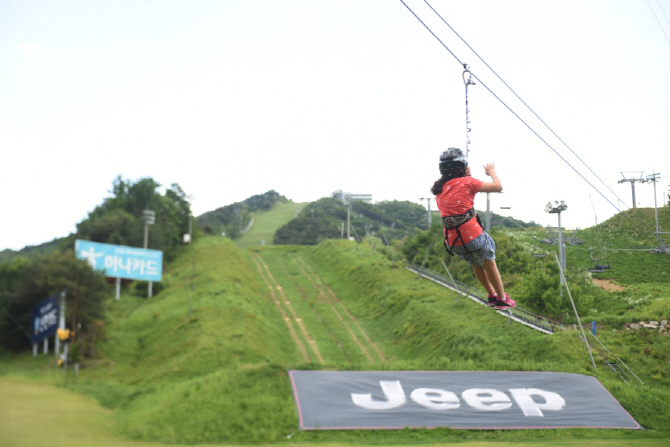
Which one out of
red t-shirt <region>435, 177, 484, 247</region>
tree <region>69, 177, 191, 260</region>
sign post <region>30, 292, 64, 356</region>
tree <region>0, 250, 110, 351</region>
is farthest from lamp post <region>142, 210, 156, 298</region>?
red t-shirt <region>435, 177, 484, 247</region>

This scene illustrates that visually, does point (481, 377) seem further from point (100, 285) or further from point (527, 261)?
point (527, 261)

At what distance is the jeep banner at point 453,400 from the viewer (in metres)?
28.1

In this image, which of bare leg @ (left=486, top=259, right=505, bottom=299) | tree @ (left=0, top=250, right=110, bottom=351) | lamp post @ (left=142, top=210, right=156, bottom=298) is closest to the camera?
bare leg @ (left=486, top=259, right=505, bottom=299)

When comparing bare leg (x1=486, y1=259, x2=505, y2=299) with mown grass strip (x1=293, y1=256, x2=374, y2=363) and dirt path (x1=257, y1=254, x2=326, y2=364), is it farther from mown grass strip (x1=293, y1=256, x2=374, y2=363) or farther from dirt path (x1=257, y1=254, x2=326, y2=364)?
mown grass strip (x1=293, y1=256, x2=374, y2=363)

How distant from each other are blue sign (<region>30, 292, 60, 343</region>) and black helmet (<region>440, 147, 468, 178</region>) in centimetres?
2062

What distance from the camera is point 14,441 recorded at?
1825 cm

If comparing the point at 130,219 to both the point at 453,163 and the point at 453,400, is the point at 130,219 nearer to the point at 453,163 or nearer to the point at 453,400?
the point at 453,400

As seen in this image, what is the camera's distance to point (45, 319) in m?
26.4

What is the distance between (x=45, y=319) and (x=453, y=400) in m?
20.3

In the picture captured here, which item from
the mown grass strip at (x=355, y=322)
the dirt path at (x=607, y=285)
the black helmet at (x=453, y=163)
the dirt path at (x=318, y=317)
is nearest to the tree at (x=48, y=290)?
the black helmet at (x=453, y=163)

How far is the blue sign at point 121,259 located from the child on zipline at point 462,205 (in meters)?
25.5

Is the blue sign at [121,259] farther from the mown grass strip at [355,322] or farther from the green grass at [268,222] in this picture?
the green grass at [268,222]

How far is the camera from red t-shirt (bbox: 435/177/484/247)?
11.4 m

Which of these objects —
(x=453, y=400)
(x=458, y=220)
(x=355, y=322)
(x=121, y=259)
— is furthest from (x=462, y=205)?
(x=355, y=322)
